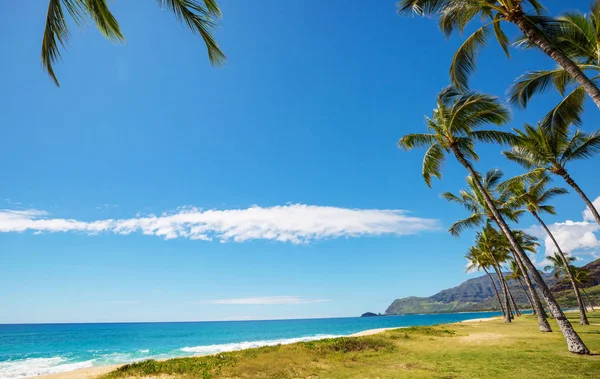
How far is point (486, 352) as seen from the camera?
1155 centimetres

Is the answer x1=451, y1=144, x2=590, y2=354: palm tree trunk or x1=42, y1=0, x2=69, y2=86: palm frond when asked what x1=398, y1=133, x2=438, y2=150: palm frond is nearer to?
x1=451, y1=144, x2=590, y2=354: palm tree trunk

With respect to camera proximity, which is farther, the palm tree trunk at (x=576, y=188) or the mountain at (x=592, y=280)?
the mountain at (x=592, y=280)

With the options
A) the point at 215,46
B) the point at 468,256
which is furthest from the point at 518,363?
the point at 468,256

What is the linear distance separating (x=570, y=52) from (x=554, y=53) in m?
2.53

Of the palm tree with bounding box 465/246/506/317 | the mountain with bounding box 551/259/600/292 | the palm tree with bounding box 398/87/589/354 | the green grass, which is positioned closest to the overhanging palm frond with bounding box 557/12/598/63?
the palm tree with bounding box 398/87/589/354

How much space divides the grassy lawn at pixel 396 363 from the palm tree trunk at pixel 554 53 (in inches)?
269

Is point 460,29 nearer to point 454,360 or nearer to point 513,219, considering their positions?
point 454,360

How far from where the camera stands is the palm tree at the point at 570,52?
736cm

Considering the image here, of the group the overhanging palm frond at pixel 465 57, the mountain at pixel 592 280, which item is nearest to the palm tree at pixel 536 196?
the overhanging palm frond at pixel 465 57

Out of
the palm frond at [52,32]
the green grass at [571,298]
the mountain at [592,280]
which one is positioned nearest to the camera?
the palm frond at [52,32]

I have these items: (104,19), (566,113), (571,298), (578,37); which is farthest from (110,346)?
(571,298)

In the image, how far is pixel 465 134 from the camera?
49.3 feet

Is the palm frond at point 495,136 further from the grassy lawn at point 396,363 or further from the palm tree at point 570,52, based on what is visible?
the grassy lawn at point 396,363

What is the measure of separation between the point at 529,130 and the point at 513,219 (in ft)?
37.6
